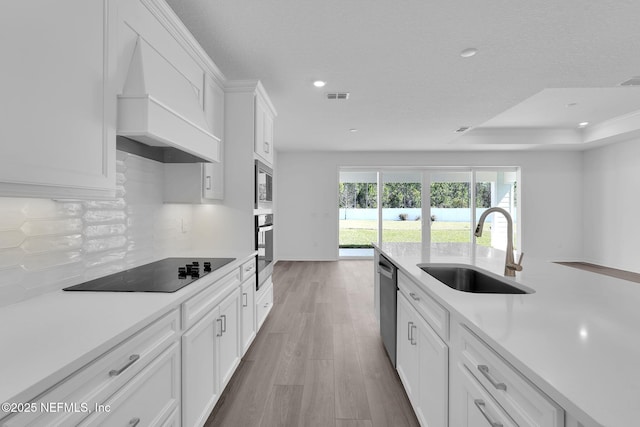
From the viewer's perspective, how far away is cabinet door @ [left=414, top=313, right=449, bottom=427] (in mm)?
1236

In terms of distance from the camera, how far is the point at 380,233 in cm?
699

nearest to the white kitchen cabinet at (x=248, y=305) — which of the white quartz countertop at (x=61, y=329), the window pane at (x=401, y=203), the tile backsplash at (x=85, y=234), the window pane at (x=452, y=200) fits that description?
the tile backsplash at (x=85, y=234)

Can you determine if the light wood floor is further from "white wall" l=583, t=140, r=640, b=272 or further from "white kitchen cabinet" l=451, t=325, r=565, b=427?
"white wall" l=583, t=140, r=640, b=272

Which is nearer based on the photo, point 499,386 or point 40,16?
point 499,386

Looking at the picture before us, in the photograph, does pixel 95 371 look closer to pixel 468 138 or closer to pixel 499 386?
pixel 499 386

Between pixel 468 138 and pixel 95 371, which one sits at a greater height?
pixel 468 138

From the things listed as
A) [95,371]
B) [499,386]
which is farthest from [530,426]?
[95,371]

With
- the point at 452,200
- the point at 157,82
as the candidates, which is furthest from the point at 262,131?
the point at 452,200

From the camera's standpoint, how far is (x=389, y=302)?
229 centimetres

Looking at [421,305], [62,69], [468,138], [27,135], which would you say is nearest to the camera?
[27,135]

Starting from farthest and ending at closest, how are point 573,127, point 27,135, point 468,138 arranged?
1. point 468,138
2. point 573,127
3. point 27,135

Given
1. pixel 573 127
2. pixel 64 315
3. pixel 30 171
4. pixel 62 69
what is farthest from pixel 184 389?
pixel 573 127

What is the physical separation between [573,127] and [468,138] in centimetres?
187

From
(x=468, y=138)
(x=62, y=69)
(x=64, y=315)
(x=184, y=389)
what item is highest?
(x=468, y=138)
